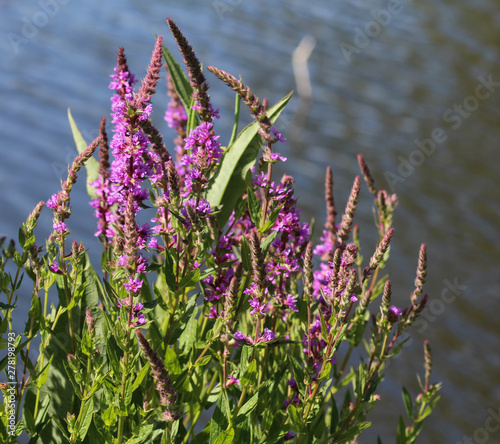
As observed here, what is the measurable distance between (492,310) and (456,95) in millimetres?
5349

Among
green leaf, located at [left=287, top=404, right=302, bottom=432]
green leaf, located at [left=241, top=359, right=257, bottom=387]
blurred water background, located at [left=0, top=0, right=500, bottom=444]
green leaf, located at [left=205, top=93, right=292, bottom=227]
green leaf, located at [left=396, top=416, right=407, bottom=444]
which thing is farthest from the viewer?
blurred water background, located at [left=0, top=0, right=500, bottom=444]

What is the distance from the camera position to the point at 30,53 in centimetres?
1226

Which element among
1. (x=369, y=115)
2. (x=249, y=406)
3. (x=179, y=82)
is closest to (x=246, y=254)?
(x=249, y=406)

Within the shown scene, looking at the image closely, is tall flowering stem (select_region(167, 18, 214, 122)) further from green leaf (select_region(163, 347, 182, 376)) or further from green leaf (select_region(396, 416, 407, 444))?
green leaf (select_region(396, 416, 407, 444))

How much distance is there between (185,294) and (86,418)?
23.8 inches

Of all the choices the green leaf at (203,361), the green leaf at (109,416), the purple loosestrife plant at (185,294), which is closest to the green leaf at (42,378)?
the purple loosestrife plant at (185,294)

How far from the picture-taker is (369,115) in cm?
1169

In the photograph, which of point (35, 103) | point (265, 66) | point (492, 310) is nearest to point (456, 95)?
point (265, 66)

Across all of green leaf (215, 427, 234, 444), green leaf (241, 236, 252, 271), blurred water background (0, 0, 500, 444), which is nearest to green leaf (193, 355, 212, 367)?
green leaf (215, 427, 234, 444)

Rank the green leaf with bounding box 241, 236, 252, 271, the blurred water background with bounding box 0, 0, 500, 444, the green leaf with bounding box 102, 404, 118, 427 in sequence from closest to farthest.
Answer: the green leaf with bounding box 102, 404, 118, 427 → the green leaf with bounding box 241, 236, 252, 271 → the blurred water background with bounding box 0, 0, 500, 444

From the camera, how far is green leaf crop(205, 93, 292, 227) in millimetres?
2965

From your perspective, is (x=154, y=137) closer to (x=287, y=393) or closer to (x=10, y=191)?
(x=287, y=393)

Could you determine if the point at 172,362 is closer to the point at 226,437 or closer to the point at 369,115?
the point at 226,437

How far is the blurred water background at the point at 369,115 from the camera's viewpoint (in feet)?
25.9
